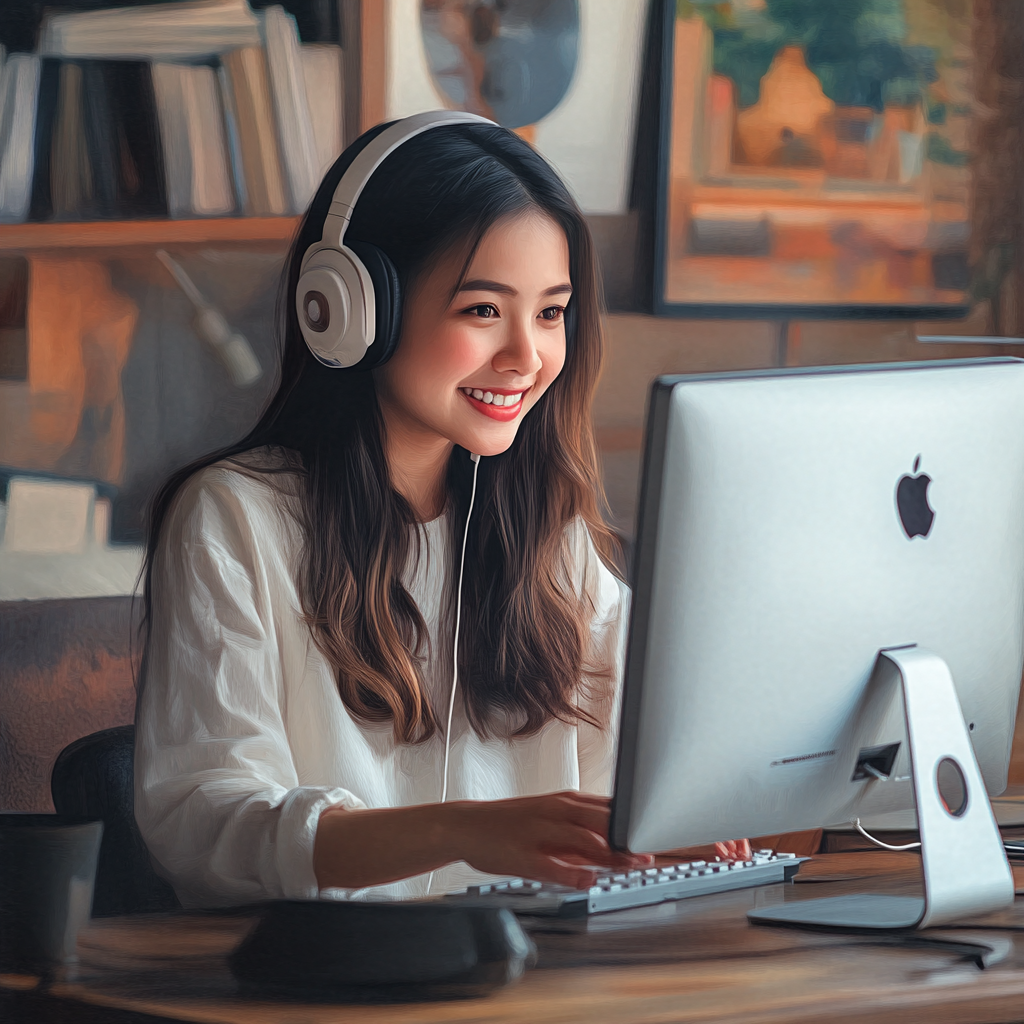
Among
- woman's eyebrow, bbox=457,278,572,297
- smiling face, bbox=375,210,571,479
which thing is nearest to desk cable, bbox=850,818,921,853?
smiling face, bbox=375,210,571,479

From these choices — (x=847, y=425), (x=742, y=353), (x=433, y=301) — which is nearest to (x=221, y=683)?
(x=433, y=301)

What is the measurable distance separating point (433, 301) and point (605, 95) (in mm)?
544

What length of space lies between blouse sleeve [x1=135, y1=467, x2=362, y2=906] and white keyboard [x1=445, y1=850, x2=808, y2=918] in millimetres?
170

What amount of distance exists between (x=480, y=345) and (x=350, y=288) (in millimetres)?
182

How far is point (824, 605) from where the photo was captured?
0.92 metres

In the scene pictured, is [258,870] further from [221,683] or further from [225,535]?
[225,535]

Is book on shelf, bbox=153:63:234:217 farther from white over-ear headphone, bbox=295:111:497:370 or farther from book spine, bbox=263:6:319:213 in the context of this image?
white over-ear headphone, bbox=295:111:497:370

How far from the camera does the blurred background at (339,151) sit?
4.96ft

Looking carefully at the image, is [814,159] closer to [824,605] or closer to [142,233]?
[142,233]

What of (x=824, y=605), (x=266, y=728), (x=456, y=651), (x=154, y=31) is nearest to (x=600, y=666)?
(x=456, y=651)

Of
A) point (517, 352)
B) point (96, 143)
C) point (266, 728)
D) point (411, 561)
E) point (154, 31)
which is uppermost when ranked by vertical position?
point (154, 31)

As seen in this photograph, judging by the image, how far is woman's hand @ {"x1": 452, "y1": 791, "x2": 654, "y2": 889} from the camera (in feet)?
3.08

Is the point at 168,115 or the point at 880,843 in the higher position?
the point at 168,115

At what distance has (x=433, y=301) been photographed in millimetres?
1468
